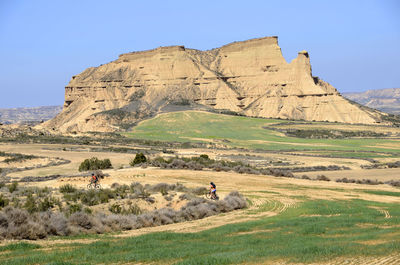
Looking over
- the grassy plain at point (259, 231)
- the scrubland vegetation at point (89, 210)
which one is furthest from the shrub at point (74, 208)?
the grassy plain at point (259, 231)

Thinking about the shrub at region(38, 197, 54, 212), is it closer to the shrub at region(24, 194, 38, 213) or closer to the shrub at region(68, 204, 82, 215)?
the shrub at region(24, 194, 38, 213)

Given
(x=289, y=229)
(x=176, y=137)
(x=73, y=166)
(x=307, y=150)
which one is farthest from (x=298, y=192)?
(x=176, y=137)

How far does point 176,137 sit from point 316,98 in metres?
50.6

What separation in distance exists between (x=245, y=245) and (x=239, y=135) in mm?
89387

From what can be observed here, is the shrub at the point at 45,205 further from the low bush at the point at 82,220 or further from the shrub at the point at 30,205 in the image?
the low bush at the point at 82,220

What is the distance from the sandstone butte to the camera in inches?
5246

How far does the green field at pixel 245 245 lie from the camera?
1190 centimetres

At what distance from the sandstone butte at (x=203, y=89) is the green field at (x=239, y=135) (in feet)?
40.9

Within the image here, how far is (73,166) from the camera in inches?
1907

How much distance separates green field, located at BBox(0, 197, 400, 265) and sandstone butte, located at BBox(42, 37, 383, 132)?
108235 millimetres

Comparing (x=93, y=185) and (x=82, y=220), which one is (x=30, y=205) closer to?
(x=82, y=220)

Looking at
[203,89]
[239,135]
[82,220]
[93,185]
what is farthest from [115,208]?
[203,89]

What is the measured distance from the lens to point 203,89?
147375 millimetres

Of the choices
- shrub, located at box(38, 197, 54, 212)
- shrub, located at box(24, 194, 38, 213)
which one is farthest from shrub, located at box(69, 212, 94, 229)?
shrub, located at box(38, 197, 54, 212)
